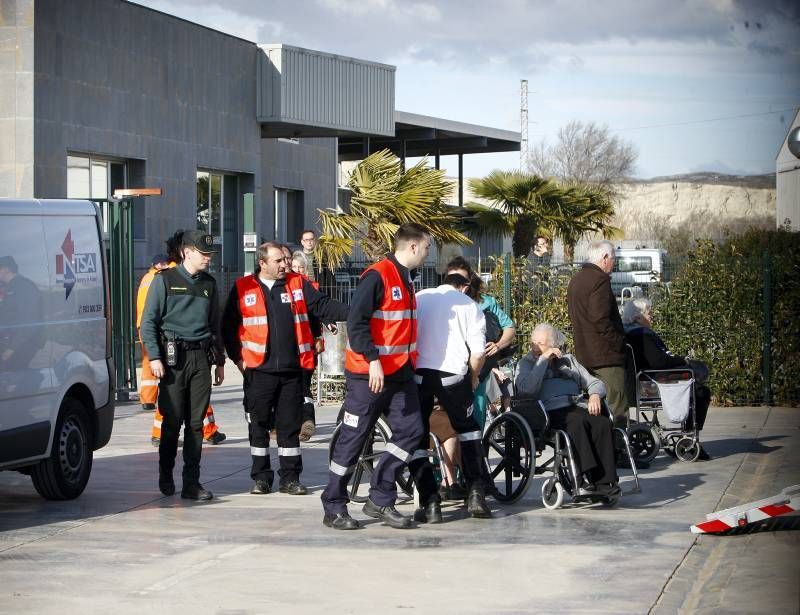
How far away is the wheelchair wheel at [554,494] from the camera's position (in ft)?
32.0

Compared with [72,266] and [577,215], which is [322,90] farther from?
[72,266]

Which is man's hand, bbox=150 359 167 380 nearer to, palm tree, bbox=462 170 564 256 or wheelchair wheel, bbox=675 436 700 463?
wheelchair wheel, bbox=675 436 700 463

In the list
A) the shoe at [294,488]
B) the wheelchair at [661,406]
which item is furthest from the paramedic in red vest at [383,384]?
the wheelchair at [661,406]

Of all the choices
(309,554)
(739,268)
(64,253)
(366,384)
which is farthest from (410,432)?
(739,268)

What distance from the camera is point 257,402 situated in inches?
404

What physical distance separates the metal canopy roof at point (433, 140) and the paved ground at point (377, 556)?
28448 mm

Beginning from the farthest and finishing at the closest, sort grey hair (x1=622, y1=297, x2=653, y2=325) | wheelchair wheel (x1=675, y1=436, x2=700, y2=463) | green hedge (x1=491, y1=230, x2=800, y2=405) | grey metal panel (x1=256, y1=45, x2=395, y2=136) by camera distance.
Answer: grey metal panel (x1=256, y1=45, x2=395, y2=136), green hedge (x1=491, y1=230, x2=800, y2=405), grey hair (x1=622, y1=297, x2=653, y2=325), wheelchair wheel (x1=675, y1=436, x2=700, y2=463)

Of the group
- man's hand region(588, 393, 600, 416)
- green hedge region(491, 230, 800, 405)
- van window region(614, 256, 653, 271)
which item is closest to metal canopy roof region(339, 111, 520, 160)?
van window region(614, 256, 653, 271)

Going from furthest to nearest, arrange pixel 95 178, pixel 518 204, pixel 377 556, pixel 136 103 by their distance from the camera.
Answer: pixel 518 204 < pixel 136 103 < pixel 95 178 < pixel 377 556

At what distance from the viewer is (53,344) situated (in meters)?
9.80

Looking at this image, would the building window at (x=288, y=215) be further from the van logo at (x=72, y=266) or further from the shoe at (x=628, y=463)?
the van logo at (x=72, y=266)

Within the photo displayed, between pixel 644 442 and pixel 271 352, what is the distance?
3810 millimetres

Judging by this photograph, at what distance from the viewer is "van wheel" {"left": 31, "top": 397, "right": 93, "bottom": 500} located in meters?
10.0

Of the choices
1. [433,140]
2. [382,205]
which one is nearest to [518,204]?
[382,205]
